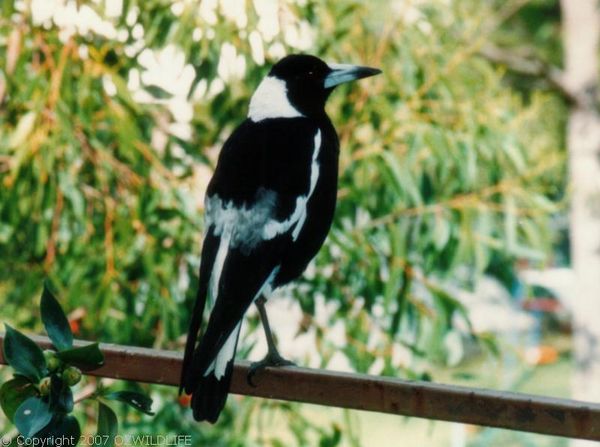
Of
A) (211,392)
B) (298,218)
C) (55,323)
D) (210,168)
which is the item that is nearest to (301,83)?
(298,218)

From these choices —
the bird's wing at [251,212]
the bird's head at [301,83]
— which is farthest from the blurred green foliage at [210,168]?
the bird's wing at [251,212]

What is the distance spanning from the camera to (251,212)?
67.9 inches

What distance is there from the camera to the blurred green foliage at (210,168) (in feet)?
7.89

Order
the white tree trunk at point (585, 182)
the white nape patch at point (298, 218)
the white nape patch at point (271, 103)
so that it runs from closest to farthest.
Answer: the white nape patch at point (298, 218)
the white nape patch at point (271, 103)
the white tree trunk at point (585, 182)

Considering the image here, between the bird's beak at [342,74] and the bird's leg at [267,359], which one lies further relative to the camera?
the bird's beak at [342,74]

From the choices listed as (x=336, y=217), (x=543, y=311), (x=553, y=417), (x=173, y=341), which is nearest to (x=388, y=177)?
(x=336, y=217)

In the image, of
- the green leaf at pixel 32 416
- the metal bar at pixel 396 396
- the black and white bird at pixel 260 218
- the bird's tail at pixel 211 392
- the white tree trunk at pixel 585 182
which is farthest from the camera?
the white tree trunk at pixel 585 182

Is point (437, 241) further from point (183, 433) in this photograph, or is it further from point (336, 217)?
point (183, 433)

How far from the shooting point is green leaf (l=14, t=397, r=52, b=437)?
941mm

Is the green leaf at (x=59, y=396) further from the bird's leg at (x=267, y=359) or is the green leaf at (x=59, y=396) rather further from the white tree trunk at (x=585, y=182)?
the white tree trunk at (x=585, y=182)

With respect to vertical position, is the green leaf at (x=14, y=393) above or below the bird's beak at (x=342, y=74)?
below

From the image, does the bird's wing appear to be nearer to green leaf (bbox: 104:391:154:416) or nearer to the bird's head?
the bird's head

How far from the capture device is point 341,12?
258cm

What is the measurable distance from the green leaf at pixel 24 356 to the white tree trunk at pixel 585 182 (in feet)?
15.3
